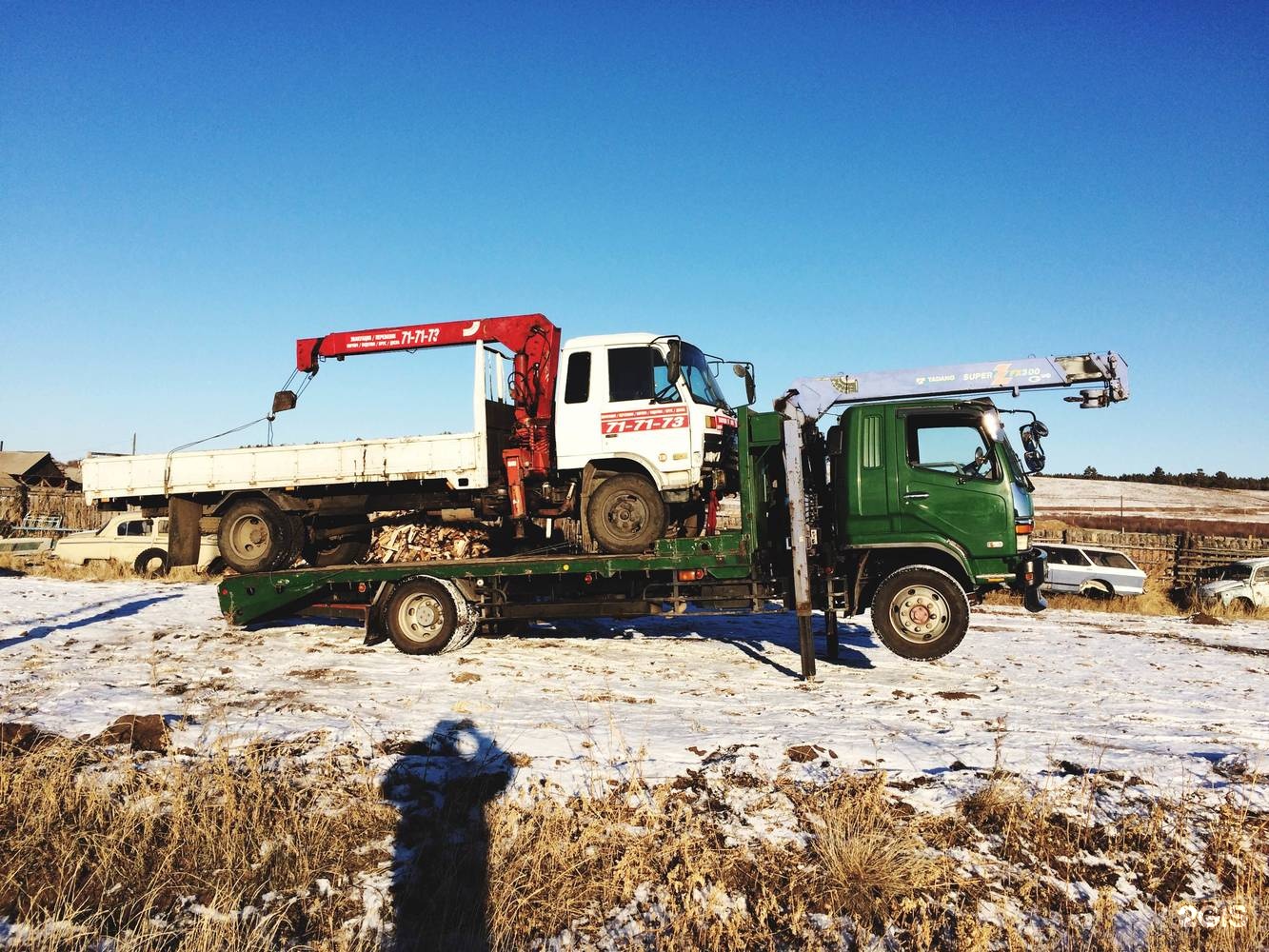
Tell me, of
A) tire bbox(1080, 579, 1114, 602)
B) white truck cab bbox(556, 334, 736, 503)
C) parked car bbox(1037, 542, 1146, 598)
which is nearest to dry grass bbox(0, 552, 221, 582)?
white truck cab bbox(556, 334, 736, 503)

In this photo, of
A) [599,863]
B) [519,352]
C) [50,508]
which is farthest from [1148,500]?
[50,508]

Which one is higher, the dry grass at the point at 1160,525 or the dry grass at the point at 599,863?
the dry grass at the point at 1160,525

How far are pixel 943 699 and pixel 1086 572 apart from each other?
12832 millimetres

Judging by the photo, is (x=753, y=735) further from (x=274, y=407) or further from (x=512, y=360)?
(x=274, y=407)

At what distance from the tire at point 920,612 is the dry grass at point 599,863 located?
302cm

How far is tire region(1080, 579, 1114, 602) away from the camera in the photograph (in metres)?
17.0

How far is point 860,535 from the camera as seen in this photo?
8.09 metres

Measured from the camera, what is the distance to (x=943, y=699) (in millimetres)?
6965

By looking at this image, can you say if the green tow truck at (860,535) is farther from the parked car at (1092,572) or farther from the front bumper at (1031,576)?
the parked car at (1092,572)

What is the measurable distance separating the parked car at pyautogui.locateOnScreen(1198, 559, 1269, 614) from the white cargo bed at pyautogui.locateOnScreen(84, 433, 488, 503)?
15734 millimetres

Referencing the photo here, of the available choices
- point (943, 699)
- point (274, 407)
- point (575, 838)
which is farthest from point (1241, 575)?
point (274, 407)

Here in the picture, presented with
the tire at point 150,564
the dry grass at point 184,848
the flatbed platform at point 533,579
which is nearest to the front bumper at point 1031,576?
the flatbed platform at point 533,579

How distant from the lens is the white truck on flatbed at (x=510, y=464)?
8703 millimetres

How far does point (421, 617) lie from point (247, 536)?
2.87 metres
